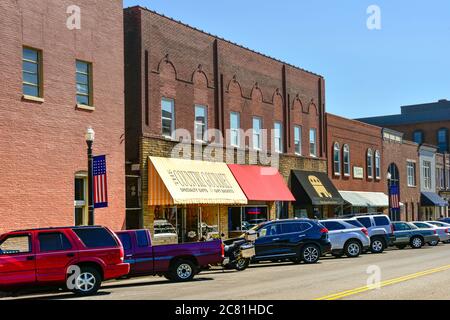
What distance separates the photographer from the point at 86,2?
2484cm

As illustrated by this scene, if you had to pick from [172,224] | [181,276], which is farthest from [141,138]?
[181,276]

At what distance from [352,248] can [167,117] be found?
31.9 ft

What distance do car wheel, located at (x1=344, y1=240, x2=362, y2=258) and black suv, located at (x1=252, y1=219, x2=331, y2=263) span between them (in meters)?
3.25

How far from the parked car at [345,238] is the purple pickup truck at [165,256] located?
9309 millimetres

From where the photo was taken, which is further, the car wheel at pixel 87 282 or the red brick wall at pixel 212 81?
the red brick wall at pixel 212 81

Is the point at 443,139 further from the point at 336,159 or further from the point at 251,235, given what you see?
the point at 251,235

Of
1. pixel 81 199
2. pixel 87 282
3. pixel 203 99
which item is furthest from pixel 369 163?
pixel 87 282

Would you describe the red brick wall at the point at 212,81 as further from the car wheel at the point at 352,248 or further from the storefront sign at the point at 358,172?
the car wheel at the point at 352,248

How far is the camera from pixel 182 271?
1930 cm

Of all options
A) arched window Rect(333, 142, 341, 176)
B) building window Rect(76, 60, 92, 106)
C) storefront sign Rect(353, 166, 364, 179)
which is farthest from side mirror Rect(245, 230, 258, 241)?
storefront sign Rect(353, 166, 364, 179)

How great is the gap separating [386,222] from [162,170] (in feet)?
37.3

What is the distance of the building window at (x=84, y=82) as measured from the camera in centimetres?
2455

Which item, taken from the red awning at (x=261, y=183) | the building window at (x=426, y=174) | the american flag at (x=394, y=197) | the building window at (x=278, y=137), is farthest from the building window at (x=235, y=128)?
the building window at (x=426, y=174)
